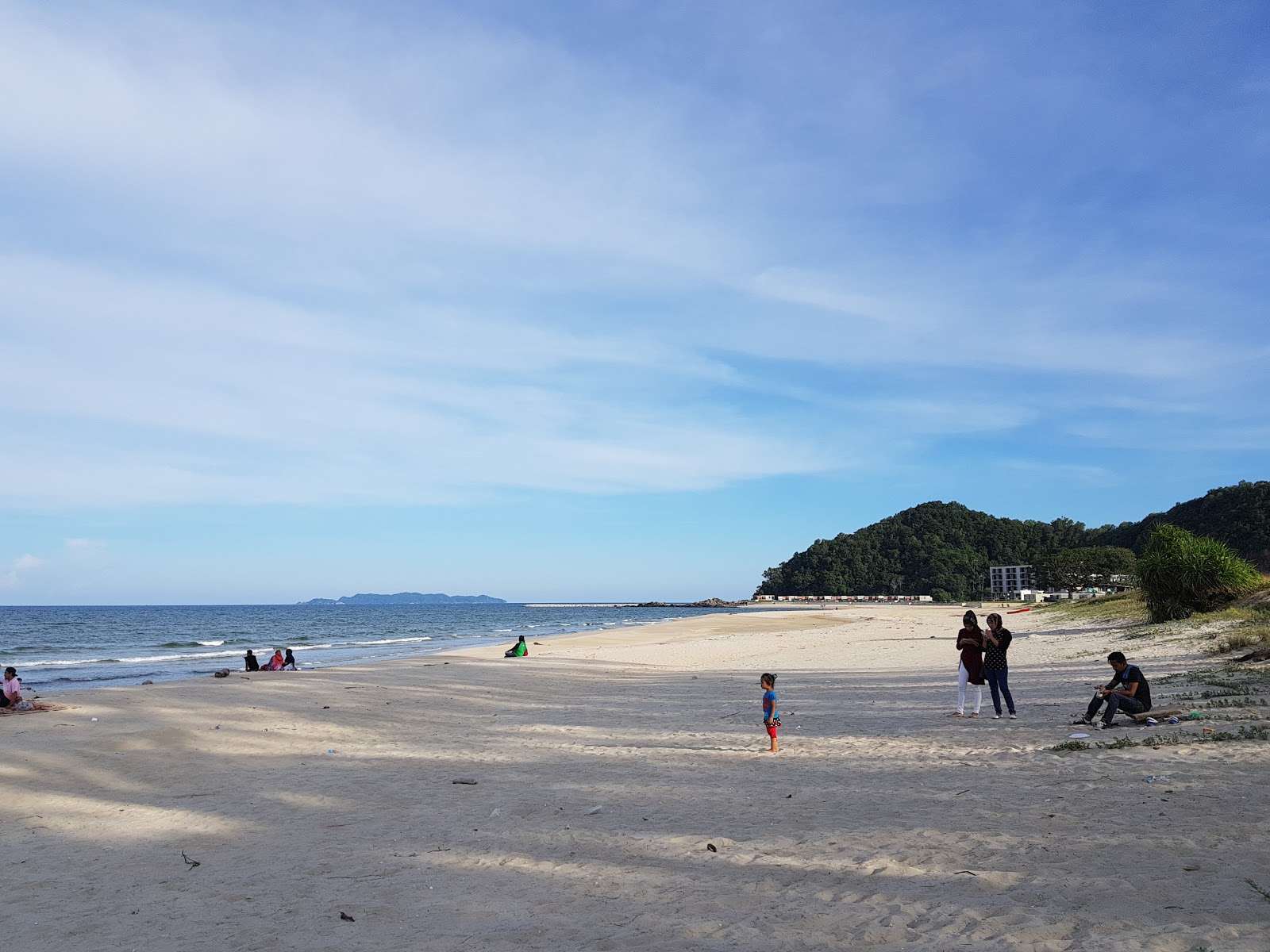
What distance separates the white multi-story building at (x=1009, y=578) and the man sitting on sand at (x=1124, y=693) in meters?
137

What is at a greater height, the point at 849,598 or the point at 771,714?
the point at 771,714

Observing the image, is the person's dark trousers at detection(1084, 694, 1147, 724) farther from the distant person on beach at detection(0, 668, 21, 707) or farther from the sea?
the sea

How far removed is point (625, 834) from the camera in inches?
300

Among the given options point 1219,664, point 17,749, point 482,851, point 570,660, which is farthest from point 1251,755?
point 570,660

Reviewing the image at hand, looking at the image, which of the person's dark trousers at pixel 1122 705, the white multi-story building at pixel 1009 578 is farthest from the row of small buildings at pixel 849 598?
the person's dark trousers at pixel 1122 705

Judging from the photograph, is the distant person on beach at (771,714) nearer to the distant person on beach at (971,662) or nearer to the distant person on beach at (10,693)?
the distant person on beach at (971,662)

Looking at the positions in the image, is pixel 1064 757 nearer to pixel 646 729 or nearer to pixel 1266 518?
pixel 646 729

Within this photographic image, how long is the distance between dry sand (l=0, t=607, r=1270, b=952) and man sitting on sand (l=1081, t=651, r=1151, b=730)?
72 cm

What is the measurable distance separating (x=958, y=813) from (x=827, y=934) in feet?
9.90

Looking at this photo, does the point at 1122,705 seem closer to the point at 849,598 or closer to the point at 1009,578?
the point at 1009,578

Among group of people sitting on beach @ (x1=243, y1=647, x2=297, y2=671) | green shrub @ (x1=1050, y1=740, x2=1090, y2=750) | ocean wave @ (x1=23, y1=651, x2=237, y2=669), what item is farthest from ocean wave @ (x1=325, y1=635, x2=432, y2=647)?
green shrub @ (x1=1050, y1=740, x2=1090, y2=750)

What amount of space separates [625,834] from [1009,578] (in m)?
157

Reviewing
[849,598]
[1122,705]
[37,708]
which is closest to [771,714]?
[1122,705]

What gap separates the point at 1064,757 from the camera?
949cm
